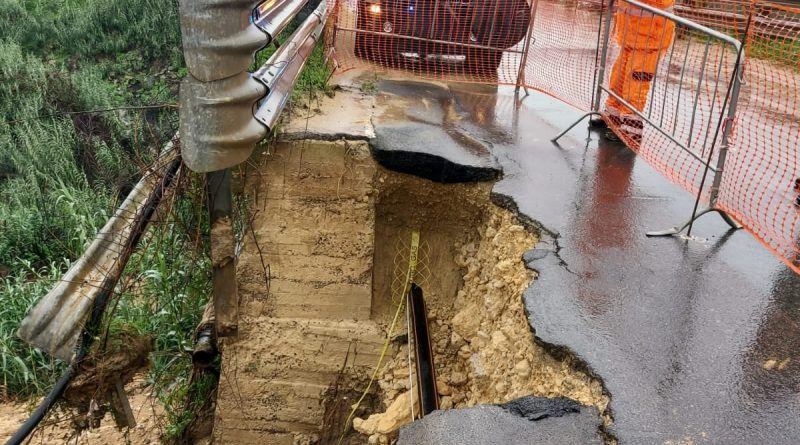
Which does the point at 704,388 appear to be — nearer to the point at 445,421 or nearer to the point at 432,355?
the point at 445,421

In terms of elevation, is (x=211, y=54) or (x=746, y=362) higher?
(x=211, y=54)

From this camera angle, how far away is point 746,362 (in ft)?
10.3

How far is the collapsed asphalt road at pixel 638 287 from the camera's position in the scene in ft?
9.34

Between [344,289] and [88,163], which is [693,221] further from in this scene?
[88,163]

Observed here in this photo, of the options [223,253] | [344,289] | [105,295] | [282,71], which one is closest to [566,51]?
[344,289]

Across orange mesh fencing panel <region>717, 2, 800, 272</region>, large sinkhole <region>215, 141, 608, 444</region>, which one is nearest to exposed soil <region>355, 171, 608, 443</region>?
large sinkhole <region>215, 141, 608, 444</region>

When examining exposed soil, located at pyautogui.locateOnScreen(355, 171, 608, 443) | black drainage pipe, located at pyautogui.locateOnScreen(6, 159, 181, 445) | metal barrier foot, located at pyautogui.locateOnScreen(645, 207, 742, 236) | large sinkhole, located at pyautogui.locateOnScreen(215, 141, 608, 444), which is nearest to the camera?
exposed soil, located at pyautogui.locateOnScreen(355, 171, 608, 443)

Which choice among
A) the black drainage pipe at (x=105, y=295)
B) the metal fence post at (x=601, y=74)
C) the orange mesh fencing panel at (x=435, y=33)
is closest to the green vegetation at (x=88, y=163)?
the black drainage pipe at (x=105, y=295)

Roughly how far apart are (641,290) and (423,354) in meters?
1.94

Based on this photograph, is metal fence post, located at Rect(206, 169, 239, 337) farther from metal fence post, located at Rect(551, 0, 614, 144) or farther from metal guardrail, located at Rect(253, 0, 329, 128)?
metal fence post, located at Rect(551, 0, 614, 144)

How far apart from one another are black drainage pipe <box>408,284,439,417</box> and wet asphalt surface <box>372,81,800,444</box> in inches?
43.9

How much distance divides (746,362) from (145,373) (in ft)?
18.6

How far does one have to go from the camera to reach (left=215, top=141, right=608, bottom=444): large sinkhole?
16.3ft

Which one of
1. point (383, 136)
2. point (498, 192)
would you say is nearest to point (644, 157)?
point (498, 192)
